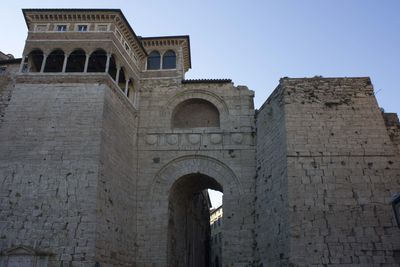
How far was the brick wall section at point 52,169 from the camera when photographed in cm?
1081

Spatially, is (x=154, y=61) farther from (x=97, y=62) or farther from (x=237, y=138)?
(x=237, y=138)

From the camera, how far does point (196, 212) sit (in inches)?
819

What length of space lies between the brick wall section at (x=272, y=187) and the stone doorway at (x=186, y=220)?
2313 millimetres

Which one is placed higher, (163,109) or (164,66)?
(164,66)

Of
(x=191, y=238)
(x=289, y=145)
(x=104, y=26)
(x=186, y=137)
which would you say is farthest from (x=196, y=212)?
(x=104, y=26)

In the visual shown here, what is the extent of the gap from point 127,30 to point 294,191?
32.6ft

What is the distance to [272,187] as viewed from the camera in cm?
1290

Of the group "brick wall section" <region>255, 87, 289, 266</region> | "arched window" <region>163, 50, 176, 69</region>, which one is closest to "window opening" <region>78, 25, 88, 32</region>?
"arched window" <region>163, 50, 176, 69</region>

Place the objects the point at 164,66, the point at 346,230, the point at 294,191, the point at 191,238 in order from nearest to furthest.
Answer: the point at 346,230
the point at 294,191
the point at 164,66
the point at 191,238

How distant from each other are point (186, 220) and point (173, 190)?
3.13 m

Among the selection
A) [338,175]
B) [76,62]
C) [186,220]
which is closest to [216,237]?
[186,220]

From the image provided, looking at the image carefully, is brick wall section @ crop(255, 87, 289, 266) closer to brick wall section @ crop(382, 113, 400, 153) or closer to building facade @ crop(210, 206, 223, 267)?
brick wall section @ crop(382, 113, 400, 153)

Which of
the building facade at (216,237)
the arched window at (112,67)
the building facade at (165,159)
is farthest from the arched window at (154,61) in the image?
the building facade at (216,237)

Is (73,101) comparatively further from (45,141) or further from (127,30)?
(127,30)
